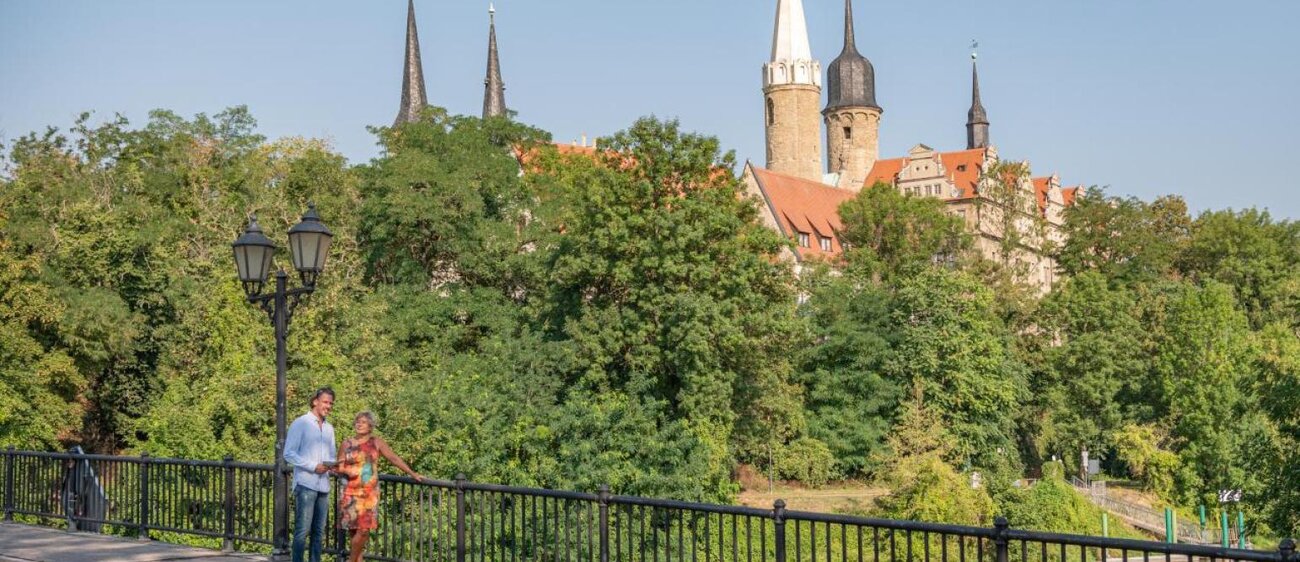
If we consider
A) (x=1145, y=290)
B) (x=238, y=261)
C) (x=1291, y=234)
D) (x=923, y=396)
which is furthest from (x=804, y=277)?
(x=238, y=261)

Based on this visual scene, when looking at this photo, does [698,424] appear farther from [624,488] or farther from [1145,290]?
[1145,290]

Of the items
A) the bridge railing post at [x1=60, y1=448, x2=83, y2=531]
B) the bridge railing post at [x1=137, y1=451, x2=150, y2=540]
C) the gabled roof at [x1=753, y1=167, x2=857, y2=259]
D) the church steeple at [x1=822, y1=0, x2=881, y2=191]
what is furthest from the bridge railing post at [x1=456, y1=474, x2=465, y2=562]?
the church steeple at [x1=822, y1=0, x2=881, y2=191]

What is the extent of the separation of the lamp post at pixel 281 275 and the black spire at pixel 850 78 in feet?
307

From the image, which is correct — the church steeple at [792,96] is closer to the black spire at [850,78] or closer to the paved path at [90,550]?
the black spire at [850,78]

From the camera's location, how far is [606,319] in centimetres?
3925

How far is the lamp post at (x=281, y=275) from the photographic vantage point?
13086mm

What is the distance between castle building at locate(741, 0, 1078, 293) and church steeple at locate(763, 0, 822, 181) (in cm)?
7

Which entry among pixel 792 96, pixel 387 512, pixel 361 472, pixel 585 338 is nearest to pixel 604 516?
pixel 361 472

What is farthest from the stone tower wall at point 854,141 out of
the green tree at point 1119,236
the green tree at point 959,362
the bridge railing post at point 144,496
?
the bridge railing post at point 144,496

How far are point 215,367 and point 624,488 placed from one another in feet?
39.0

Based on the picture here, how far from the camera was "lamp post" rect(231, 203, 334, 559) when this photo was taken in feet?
42.9

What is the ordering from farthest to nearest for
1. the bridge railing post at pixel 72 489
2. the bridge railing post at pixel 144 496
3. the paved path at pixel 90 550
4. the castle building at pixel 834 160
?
1. the castle building at pixel 834 160
2. the bridge railing post at pixel 72 489
3. the bridge railing post at pixel 144 496
4. the paved path at pixel 90 550

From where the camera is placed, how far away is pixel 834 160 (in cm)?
10656

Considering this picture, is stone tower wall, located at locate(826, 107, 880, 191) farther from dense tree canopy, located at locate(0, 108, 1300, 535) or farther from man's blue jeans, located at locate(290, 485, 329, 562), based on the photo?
man's blue jeans, located at locate(290, 485, 329, 562)
